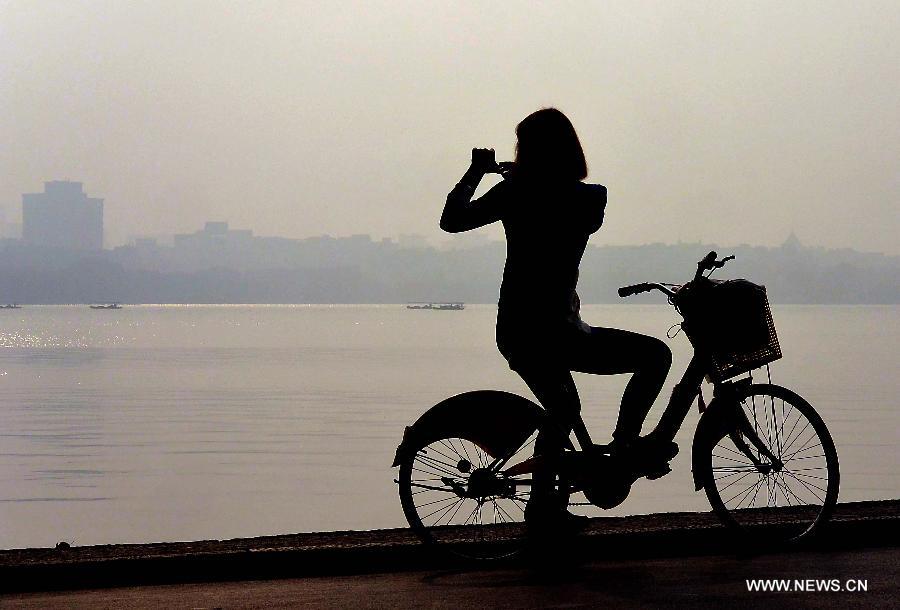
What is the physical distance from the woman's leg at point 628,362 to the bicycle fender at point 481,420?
30cm

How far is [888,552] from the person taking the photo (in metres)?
5.91

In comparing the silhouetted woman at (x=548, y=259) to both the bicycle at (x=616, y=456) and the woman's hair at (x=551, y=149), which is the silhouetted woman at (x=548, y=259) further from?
the bicycle at (x=616, y=456)

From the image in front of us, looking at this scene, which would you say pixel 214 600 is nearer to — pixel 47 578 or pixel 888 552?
pixel 47 578

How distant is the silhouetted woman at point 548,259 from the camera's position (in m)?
5.45

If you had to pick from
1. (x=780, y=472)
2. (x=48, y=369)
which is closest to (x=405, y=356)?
(x=48, y=369)

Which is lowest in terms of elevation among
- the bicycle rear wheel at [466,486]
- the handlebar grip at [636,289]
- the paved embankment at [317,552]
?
the paved embankment at [317,552]

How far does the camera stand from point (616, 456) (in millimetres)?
5660

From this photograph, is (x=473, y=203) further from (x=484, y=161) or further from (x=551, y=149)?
(x=551, y=149)

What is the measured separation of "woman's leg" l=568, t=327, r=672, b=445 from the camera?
18.1 feet

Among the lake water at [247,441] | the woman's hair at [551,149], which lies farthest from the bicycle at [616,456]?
the lake water at [247,441]

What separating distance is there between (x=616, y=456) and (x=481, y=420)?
0.62 meters

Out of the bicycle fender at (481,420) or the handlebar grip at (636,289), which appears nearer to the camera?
the bicycle fender at (481,420)

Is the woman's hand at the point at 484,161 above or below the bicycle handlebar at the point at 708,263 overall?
above

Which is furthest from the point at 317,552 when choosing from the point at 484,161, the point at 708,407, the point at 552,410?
the point at 708,407
